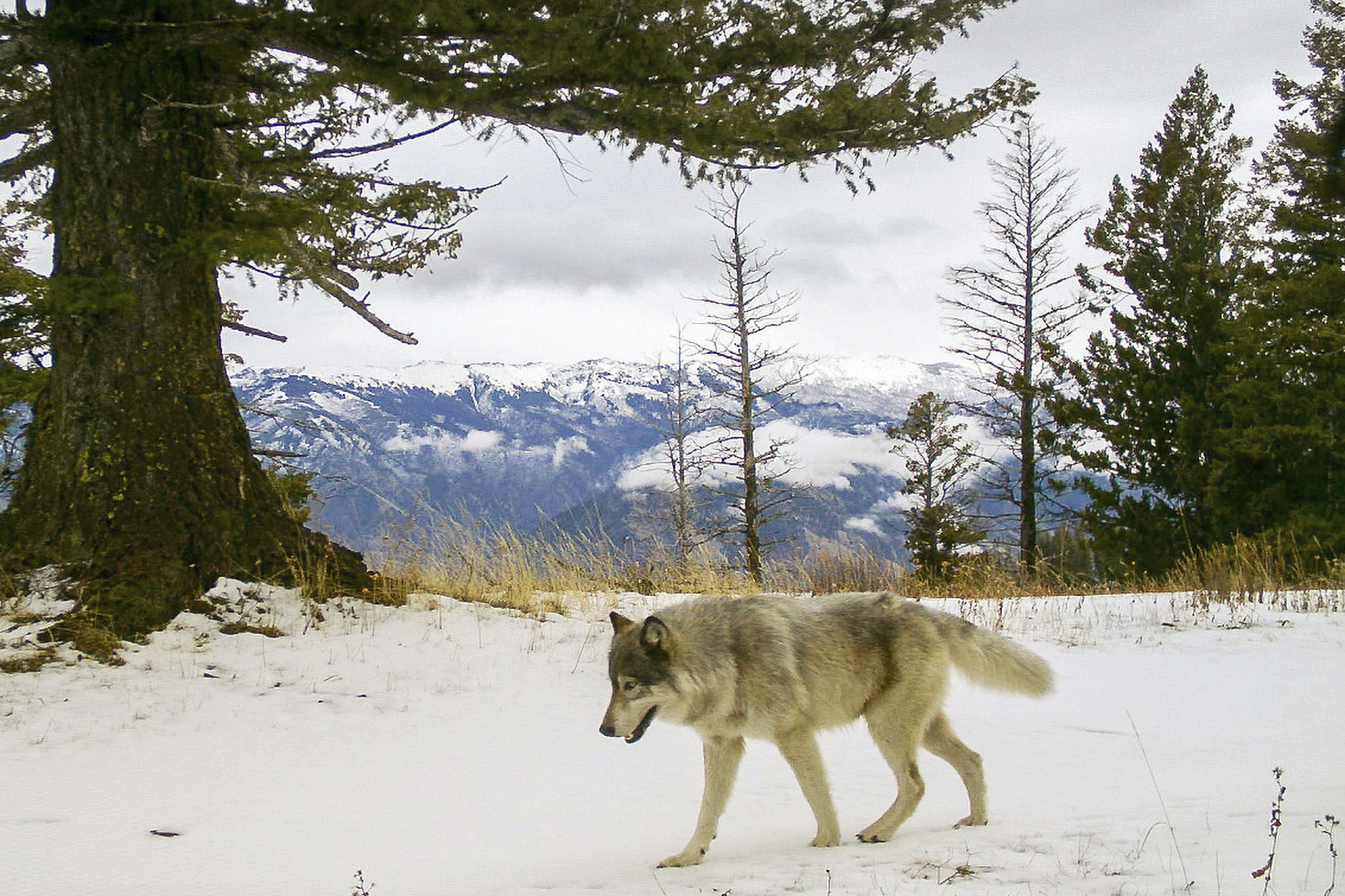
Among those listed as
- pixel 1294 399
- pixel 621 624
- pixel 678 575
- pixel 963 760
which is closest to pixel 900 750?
pixel 963 760

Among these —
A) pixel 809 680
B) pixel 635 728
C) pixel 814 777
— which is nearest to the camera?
pixel 635 728

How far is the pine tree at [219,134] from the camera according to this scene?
697 centimetres

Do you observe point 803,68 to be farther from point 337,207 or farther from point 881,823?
point 881,823

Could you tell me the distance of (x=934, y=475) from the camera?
38.4 metres

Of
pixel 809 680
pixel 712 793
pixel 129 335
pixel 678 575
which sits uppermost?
pixel 129 335

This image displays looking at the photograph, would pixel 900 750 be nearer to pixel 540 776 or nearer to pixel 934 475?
pixel 540 776

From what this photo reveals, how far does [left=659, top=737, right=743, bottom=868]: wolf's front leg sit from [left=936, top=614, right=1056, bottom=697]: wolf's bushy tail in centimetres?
137

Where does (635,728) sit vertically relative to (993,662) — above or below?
below

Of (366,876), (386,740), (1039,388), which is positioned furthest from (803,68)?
(1039,388)

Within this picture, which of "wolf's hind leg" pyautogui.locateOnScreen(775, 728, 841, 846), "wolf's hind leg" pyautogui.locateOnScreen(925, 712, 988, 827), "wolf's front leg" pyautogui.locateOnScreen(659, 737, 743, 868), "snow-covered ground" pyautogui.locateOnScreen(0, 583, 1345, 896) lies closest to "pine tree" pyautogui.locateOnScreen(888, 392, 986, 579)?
"snow-covered ground" pyautogui.locateOnScreen(0, 583, 1345, 896)

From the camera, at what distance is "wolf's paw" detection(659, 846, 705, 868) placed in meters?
4.28

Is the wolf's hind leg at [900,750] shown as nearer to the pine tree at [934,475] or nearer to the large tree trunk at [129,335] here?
the large tree trunk at [129,335]

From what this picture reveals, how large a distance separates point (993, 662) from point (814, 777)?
4.29 feet

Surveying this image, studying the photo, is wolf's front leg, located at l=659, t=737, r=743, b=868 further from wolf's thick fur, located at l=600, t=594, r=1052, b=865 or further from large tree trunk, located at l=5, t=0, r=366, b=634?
large tree trunk, located at l=5, t=0, r=366, b=634
